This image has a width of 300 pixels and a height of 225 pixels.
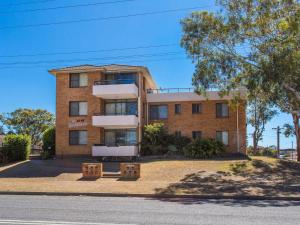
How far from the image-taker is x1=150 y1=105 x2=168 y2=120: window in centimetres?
3929

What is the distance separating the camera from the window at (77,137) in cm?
3750

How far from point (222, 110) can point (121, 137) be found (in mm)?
9458

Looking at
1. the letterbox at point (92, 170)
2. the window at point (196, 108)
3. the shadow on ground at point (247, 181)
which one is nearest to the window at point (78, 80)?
the window at point (196, 108)

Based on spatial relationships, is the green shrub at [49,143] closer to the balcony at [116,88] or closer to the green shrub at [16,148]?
the green shrub at [16,148]

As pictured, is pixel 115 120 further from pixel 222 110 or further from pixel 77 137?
pixel 222 110

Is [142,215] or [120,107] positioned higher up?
[120,107]

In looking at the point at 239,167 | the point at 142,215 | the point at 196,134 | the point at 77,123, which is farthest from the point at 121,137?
the point at 142,215

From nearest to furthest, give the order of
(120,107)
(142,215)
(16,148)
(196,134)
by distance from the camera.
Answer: (142,215)
(16,148)
(196,134)
(120,107)

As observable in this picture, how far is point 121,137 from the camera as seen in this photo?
38.0m

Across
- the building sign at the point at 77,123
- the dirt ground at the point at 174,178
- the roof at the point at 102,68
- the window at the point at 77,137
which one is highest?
the roof at the point at 102,68

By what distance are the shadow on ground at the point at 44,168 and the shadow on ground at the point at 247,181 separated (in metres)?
7.95

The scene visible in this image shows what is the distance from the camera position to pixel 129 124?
36062 mm

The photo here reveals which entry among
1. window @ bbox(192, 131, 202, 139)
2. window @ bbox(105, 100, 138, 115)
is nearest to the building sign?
window @ bbox(105, 100, 138, 115)

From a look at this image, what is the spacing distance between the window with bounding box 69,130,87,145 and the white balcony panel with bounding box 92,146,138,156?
7.26 feet
